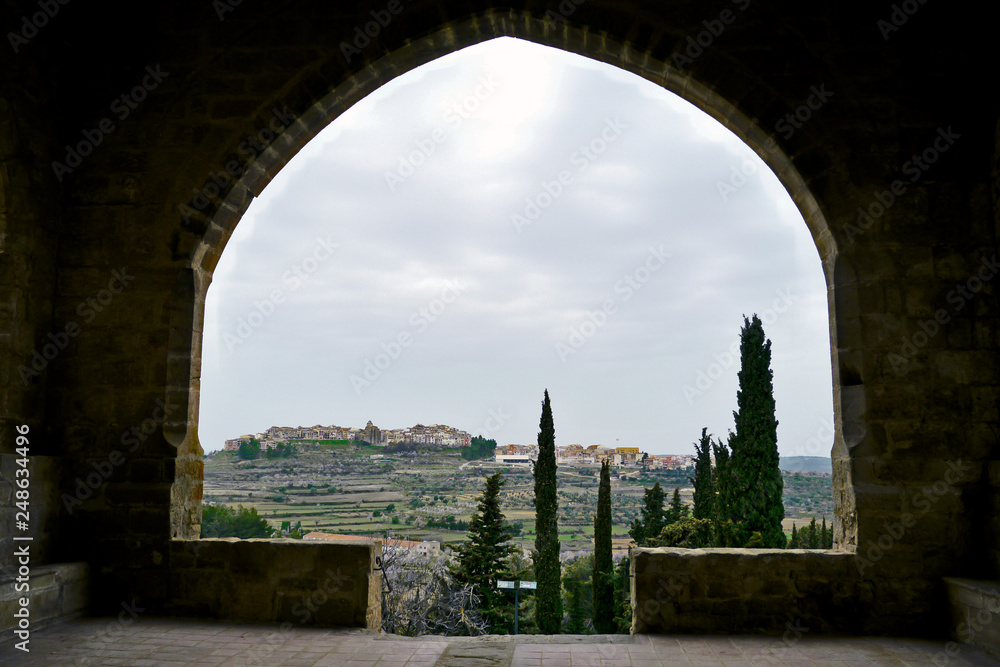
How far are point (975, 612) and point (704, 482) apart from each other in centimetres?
1247

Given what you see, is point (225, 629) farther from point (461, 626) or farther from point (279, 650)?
point (461, 626)

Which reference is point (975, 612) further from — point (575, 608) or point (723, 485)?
point (575, 608)

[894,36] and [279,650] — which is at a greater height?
[894,36]

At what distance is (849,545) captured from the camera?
326 cm

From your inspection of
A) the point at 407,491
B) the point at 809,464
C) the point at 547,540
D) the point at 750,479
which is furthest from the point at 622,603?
the point at 809,464

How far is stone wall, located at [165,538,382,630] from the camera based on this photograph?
336 cm

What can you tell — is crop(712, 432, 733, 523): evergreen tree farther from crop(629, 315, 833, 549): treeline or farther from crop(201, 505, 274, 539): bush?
crop(201, 505, 274, 539): bush

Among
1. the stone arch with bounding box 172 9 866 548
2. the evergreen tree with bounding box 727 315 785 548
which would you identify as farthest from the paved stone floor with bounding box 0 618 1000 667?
the evergreen tree with bounding box 727 315 785 548

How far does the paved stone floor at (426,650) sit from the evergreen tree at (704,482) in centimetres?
A: 1127

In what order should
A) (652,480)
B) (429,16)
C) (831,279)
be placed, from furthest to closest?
(652,480), (429,16), (831,279)

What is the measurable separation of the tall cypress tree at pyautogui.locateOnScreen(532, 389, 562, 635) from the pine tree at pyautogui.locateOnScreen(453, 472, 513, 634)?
0.62 meters

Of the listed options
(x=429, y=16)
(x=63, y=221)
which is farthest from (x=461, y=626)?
(x=429, y=16)

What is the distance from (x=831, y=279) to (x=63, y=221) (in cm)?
473

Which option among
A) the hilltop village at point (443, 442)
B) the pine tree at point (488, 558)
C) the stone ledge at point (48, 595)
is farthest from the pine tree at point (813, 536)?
the stone ledge at point (48, 595)
